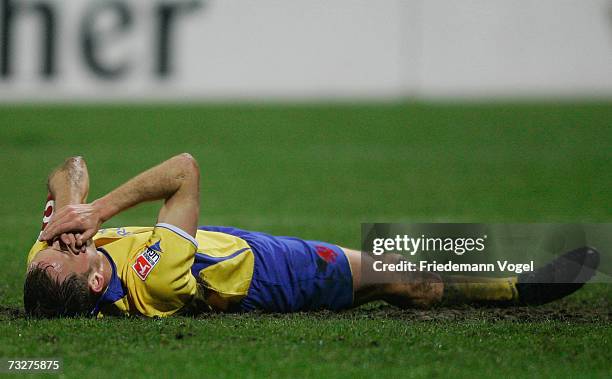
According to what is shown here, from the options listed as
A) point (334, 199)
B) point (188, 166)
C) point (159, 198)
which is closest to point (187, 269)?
point (159, 198)

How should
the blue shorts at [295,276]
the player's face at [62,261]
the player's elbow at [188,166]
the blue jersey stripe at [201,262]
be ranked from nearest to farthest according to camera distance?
1. the player's face at [62,261]
2. the player's elbow at [188,166]
3. the blue jersey stripe at [201,262]
4. the blue shorts at [295,276]

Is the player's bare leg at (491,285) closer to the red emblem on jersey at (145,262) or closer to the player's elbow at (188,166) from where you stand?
the player's elbow at (188,166)

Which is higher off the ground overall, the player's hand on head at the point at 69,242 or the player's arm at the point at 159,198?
the player's arm at the point at 159,198

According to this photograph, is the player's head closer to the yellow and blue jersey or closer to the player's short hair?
the player's short hair

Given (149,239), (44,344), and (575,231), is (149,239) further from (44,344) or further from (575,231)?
(575,231)

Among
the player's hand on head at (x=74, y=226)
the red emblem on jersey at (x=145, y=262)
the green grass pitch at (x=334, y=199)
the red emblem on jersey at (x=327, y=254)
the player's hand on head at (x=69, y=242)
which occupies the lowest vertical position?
the green grass pitch at (x=334, y=199)

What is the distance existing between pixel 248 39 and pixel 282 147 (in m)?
3.29

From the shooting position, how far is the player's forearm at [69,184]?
5.68 metres

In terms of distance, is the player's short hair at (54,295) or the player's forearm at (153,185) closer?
the player's short hair at (54,295)

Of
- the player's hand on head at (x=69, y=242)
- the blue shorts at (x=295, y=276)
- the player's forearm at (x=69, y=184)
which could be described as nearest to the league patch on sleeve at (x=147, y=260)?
the player's hand on head at (x=69, y=242)

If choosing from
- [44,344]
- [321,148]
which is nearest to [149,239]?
[44,344]

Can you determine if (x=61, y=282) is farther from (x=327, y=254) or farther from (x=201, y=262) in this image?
(x=327, y=254)

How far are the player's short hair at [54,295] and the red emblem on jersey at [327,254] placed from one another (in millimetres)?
1382

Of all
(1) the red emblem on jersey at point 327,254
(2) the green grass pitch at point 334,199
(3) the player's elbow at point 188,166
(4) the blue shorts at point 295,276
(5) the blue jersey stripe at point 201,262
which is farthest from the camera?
(1) the red emblem on jersey at point 327,254
